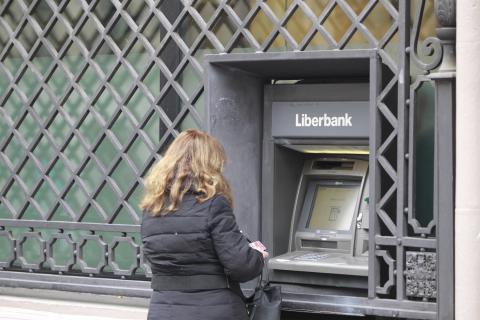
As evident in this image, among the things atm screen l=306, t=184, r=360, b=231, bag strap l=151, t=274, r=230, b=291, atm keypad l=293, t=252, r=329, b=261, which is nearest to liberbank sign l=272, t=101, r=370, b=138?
atm screen l=306, t=184, r=360, b=231


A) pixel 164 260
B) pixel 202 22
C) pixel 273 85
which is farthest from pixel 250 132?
pixel 164 260

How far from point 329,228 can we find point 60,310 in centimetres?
213

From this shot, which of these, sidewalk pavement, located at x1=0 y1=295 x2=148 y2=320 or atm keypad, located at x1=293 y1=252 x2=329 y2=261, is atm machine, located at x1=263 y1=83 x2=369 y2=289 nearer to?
atm keypad, located at x1=293 y1=252 x2=329 y2=261

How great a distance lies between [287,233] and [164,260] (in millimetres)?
1350

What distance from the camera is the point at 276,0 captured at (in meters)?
6.73

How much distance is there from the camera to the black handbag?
5766 mm

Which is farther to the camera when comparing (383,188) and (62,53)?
(62,53)

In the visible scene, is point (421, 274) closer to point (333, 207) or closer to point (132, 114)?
point (333, 207)

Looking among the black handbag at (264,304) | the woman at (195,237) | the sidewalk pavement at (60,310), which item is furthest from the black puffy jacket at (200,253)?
the sidewalk pavement at (60,310)

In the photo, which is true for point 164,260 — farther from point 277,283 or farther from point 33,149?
point 33,149

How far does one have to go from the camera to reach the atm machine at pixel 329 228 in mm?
6211

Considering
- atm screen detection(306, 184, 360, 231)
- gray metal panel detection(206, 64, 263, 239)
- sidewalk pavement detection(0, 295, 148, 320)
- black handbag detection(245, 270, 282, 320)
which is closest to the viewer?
black handbag detection(245, 270, 282, 320)

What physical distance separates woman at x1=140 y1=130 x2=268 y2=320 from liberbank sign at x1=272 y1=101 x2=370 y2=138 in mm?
1050

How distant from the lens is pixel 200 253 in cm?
525
